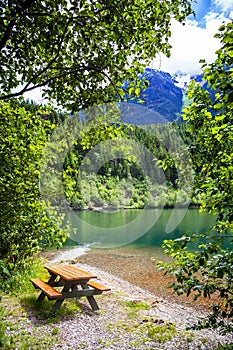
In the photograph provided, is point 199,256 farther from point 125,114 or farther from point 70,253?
point 70,253

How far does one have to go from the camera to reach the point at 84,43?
3.64 metres

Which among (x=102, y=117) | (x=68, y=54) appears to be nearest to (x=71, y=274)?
(x=102, y=117)

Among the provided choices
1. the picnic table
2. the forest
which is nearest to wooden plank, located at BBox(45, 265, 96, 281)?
the picnic table

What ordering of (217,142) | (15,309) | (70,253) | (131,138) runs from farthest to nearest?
1. (70,253)
2. (15,309)
3. (131,138)
4. (217,142)

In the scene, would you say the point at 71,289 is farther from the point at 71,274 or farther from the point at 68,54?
the point at 68,54

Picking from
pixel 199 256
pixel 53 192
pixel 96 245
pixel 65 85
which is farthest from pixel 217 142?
pixel 96 245

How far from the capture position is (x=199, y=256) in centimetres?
340

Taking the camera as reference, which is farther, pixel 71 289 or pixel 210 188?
pixel 71 289

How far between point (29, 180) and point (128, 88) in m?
1.90

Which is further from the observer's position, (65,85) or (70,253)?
(70,253)

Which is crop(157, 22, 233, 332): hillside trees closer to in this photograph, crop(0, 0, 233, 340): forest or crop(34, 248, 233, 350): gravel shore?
crop(0, 0, 233, 340): forest

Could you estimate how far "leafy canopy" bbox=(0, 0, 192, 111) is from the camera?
322cm

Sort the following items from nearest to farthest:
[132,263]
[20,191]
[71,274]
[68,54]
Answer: [68,54] < [20,191] < [71,274] < [132,263]

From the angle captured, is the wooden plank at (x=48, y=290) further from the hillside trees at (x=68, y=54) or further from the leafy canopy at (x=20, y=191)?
the hillside trees at (x=68, y=54)
